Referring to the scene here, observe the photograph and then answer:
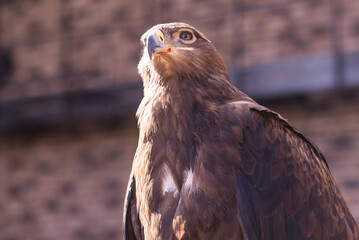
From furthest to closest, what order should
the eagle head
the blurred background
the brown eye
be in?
the blurred background, the brown eye, the eagle head

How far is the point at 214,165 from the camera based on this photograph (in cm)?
437

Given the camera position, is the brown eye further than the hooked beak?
Yes

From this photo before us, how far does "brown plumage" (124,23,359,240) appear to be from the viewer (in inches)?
171

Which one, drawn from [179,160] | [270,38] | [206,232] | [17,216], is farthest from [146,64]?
[17,216]

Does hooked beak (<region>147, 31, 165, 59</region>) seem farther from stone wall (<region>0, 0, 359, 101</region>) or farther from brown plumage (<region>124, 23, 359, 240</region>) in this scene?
stone wall (<region>0, 0, 359, 101</region>)

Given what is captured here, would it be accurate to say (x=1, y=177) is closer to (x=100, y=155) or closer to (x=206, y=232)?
(x=100, y=155)

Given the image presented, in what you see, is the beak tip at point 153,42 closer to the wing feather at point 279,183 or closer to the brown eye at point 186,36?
the brown eye at point 186,36

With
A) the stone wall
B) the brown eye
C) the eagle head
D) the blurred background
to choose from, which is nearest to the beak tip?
the eagle head

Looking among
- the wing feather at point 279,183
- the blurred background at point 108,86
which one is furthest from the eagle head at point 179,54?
the blurred background at point 108,86

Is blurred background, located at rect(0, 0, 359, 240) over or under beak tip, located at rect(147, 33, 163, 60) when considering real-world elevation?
under

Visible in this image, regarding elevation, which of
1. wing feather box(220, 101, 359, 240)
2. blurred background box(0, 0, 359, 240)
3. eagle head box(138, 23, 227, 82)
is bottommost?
blurred background box(0, 0, 359, 240)

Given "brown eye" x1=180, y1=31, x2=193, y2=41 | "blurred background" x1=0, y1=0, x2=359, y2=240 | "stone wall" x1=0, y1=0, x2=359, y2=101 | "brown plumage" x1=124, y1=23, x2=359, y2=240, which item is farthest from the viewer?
"stone wall" x1=0, y1=0, x2=359, y2=101

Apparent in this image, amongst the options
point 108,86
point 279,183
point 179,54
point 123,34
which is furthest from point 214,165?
point 123,34

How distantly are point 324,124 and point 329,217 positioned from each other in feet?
21.8
